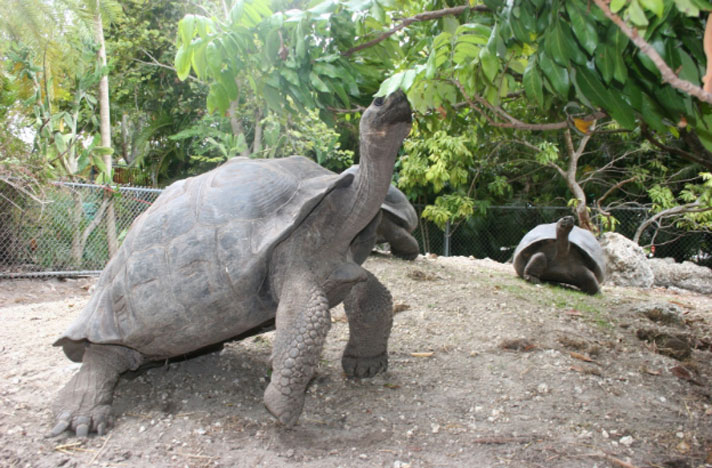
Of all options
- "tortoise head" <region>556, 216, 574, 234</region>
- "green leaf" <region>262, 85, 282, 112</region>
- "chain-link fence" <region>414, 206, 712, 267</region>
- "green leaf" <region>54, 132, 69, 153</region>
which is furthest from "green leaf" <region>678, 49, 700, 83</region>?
"chain-link fence" <region>414, 206, 712, 267</region>

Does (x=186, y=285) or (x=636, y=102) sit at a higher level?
(x=636, y=102)

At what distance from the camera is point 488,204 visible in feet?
34.3

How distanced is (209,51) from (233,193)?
0.66 meters

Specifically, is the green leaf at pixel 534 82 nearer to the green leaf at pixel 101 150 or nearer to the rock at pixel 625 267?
the rock at pixel 625 267

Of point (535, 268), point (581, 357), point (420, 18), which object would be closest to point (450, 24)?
point (420, 18)

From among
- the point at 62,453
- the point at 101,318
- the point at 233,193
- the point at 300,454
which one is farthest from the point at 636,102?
the point at 62,453

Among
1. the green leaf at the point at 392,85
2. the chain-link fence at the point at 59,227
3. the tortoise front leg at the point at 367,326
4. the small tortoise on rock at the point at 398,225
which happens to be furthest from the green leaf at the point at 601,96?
the chain-link fence at the point at 59,227

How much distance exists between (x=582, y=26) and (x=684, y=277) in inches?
309

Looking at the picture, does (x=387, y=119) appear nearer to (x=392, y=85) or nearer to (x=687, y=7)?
(x=392, y=85)

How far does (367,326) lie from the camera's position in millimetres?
2840

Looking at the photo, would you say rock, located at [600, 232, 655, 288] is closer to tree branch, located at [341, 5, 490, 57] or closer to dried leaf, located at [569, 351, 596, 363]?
dried leaf, located at [569, 351, 596, 363]

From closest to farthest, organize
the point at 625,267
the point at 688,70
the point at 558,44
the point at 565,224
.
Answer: the point at 688,70 → the point at 558,44 → the point at 565,224 → the point at 625,267

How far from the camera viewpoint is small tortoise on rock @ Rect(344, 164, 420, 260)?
5727mm

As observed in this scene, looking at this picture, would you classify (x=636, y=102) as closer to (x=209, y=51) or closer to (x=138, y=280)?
(x=209, y=51)
